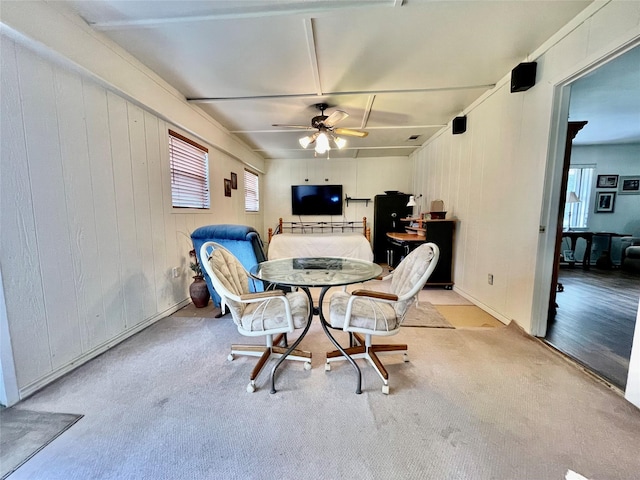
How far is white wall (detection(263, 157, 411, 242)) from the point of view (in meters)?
6.03

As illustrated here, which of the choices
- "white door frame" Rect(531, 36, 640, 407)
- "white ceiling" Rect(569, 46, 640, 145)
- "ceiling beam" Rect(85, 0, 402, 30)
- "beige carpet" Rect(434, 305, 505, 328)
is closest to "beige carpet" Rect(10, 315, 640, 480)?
"white door frame" Rect(531, 36, 640, 407)

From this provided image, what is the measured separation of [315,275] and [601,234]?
246 inches

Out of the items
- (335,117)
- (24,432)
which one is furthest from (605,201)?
(24,432)

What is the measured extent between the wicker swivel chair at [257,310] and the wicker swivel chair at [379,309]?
0.77 ft

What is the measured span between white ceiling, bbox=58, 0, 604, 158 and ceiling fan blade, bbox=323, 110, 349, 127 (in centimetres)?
21

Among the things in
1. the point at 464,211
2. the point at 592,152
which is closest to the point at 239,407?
the point at 464,211

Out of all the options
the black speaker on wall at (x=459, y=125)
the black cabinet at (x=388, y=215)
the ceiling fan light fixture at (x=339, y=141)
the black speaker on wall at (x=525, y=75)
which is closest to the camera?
the black speaker on wall at (x=525, y=75)

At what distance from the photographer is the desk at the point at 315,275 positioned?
1.55 m

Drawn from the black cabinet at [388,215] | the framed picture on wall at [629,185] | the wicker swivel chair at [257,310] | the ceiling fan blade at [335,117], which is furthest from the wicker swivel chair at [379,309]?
the framed picture on wall at [629,185]

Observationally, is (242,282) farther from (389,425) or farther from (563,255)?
(563,255)

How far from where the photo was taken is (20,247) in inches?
56.2

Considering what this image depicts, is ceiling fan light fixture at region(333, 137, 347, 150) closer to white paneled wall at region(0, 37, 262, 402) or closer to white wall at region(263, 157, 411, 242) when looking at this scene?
white paneled wall at region(0, 37, 262, 402)

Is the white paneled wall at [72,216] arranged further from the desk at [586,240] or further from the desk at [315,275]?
the desk at [586,240]

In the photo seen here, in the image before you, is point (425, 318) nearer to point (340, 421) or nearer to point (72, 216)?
point (340, 421)
